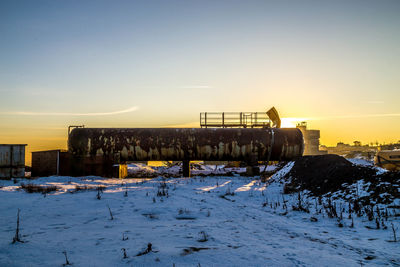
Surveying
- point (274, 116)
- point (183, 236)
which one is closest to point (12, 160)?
point (183, 236)

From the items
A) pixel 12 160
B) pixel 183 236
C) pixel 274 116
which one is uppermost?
pixel 274 116

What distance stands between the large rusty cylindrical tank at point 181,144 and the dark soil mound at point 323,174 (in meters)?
3.36

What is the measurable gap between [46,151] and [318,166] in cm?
1625

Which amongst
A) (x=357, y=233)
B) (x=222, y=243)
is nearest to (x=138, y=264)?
(x=222, y=243)

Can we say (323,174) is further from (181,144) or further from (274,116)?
(274,116)

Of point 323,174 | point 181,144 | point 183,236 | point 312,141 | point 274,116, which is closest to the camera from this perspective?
point 183,236

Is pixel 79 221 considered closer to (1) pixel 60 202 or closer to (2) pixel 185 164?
(1) pixel 60 202

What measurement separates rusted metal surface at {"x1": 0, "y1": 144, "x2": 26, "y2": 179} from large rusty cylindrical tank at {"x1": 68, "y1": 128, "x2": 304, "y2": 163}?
333 cm

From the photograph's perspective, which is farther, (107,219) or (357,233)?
(107,219)

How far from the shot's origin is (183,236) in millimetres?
3795

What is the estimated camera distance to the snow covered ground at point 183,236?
2.97 meters

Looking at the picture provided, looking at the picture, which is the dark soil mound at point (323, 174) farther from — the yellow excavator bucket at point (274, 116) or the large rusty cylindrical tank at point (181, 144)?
the yellow excavator bucket at point (274, 116)

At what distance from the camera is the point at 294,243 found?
3674 millimetres

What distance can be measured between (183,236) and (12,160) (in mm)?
16331
